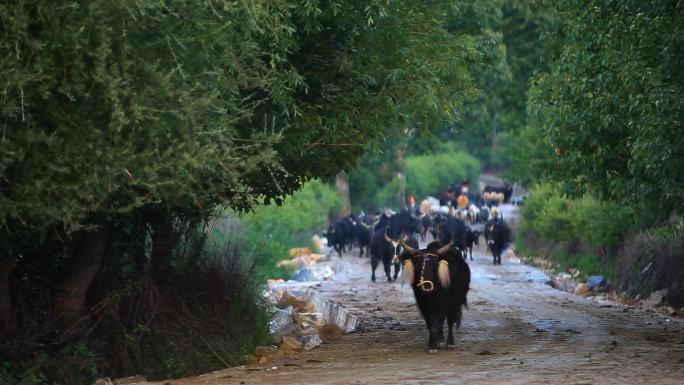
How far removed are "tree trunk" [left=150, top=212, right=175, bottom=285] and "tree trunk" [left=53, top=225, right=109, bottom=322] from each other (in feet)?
4.58

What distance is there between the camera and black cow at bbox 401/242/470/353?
52.7 ft

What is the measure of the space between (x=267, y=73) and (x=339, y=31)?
230cm

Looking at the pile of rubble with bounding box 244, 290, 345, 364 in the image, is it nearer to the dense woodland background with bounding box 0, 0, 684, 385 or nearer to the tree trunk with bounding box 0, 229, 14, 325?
the dense woodland background with bounding box 0, 0, 684, 385

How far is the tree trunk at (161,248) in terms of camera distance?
52.4ft

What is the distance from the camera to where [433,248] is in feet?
54.1

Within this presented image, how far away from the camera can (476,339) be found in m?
17.6

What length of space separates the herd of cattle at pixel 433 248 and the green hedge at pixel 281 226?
54.3 inches

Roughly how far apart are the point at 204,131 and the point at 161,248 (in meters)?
4.65

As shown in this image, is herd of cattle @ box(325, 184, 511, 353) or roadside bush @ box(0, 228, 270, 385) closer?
roadside bush @ box(0, 228, 270, 385)

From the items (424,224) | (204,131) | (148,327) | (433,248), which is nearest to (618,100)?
(433,248)

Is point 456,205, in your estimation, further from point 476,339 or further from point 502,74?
point 476,339

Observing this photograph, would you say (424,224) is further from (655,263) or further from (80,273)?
(80,273)

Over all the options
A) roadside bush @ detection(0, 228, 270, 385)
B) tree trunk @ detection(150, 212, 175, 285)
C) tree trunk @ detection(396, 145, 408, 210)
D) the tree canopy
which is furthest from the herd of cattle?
the tree canopy

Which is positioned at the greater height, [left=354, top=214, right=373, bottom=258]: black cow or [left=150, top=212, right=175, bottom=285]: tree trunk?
[left=150, top=212, right=175, bottom=285]: tree trunk
